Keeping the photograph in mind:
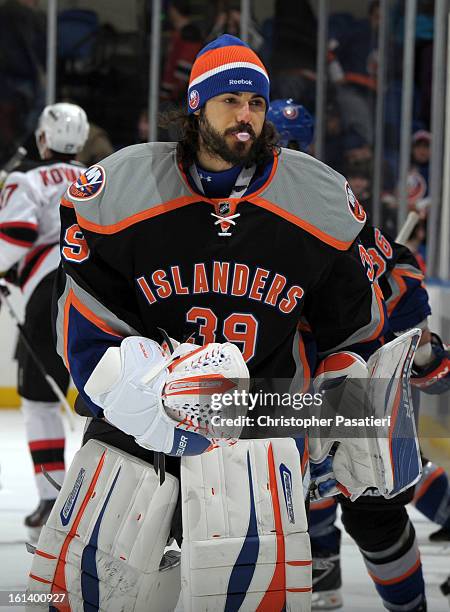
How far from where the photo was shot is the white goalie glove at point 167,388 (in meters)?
1.63

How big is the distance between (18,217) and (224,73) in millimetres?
1881

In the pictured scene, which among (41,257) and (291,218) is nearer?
(291,218)

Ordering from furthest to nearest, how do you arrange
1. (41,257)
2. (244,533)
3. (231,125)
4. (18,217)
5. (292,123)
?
(41,257), (18,217), (292,123), (231,125), (244,533)

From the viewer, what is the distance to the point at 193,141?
191cm

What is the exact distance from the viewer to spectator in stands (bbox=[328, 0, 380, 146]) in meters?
6.95

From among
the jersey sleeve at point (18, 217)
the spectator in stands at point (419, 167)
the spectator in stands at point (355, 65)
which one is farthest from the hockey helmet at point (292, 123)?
the spectator in stands at point (355, 65)

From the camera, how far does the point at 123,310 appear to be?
5.96 feet

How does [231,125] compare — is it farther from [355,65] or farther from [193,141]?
[355,65]

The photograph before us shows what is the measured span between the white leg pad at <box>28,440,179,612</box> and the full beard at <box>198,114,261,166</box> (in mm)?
468

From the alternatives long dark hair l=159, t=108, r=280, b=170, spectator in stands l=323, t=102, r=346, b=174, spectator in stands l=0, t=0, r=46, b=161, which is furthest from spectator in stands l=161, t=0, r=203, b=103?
long dark hair l=159, t=108, r=280, b=170

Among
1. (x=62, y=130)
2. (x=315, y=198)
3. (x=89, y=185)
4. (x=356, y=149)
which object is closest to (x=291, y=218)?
(x=315, y=198)

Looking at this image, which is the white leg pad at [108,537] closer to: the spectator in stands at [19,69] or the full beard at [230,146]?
the full beard at [230,146]

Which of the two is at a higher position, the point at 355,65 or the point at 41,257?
the point at 355,65

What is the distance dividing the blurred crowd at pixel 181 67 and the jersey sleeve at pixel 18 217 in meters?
3.05
